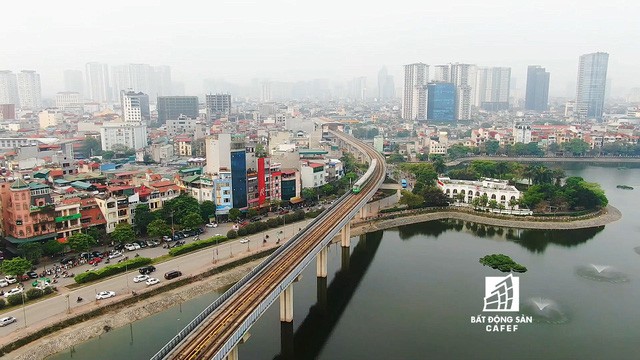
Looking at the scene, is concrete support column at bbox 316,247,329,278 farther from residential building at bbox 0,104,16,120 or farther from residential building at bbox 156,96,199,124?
residential building at bbox 0,104,16,120

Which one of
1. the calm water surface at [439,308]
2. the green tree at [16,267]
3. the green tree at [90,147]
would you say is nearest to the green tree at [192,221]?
the calm water surface at [439,308]

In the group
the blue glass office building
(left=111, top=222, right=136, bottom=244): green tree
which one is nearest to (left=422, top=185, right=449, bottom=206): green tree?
(left=111, top=222, right=136, bottom=244): green tree

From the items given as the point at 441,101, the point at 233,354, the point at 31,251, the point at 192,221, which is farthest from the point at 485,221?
the point at 441,101

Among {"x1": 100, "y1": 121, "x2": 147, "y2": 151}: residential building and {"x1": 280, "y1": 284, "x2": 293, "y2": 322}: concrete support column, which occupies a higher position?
{"x1": 100, "y1": 121, "x2": 147, "y2": 151}: residential building

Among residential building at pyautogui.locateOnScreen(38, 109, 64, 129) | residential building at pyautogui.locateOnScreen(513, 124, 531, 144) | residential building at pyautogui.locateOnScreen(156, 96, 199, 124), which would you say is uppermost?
residential building at pyautogui.locateOnScreen(156, 96, 199, 124)

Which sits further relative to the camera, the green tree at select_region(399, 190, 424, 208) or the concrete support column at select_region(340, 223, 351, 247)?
the green tree at select_region(399, 190, 424, 208)

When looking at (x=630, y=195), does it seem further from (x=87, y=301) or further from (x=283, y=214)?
(x=87, y=301)

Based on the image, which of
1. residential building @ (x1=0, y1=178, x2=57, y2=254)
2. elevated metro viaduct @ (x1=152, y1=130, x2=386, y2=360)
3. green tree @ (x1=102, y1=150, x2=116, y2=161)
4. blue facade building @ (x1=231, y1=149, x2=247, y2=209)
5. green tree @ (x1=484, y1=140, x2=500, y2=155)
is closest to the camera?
elevated metro viaduct @ (x1=152, y1=130, x2=386, y2=360)
